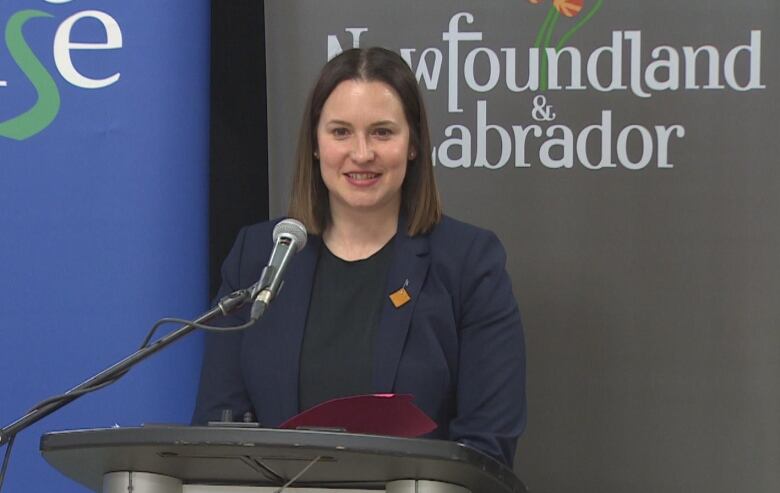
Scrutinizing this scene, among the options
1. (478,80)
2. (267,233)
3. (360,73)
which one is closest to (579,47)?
(478,80)

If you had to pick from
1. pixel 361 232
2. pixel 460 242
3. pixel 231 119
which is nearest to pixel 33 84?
pixel 231 119

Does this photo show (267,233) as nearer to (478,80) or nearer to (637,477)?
(478,80)

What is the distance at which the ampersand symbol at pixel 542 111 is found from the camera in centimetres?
319

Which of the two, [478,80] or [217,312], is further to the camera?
[478,80]

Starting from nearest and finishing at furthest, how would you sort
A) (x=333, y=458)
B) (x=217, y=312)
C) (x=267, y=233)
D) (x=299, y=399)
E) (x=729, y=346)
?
1. (x=333, y=458)
2. (x=217, y=312)
3. (x=299, y=399)
4. (x=267, y=233)
5. (x=729, y=346)

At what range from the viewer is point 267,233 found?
274cm

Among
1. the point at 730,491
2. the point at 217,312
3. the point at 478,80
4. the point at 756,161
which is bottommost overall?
the point at 730,491

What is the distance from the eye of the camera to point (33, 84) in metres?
3.25

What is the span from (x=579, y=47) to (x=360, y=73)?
778 millimetres

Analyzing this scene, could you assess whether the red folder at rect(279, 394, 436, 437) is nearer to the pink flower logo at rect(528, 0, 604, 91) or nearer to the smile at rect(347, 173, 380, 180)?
the smile at rect(347, 173, 380, 180)

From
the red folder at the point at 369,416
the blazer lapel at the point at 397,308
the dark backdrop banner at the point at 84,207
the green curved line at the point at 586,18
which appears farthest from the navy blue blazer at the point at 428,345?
the green curved line at the point at 586,18

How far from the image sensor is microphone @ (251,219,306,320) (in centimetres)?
179

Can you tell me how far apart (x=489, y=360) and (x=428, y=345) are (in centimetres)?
13

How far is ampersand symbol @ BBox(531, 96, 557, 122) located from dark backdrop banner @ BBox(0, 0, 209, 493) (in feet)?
3.13
